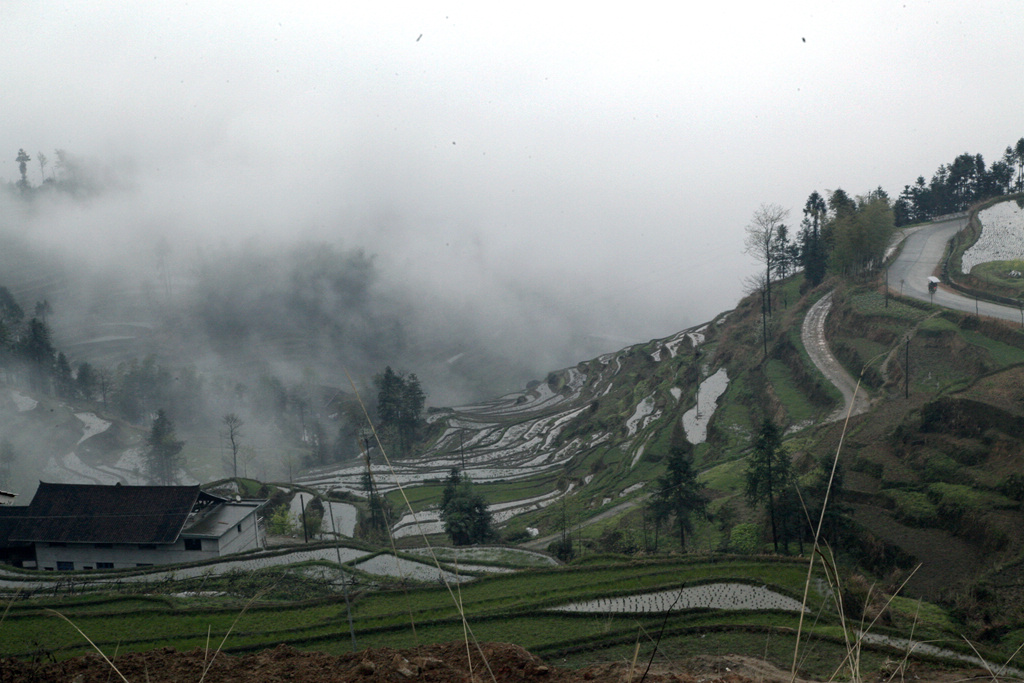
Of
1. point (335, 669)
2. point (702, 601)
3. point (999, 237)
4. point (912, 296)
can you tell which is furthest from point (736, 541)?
point (999, 237)

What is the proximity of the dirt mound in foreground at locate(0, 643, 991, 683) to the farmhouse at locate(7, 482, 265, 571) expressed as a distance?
85.3ft

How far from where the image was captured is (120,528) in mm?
30594

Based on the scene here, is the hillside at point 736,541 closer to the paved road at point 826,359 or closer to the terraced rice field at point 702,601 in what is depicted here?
the terraced rice field at point 702,601

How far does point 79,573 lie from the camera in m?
27.7

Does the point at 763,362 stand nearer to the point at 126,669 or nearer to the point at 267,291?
the point at 126,669

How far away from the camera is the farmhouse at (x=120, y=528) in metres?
Answer: 30.3

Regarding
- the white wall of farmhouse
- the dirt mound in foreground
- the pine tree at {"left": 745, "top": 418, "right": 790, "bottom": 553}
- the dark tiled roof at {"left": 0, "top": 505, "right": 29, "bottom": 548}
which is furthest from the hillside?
the dark tiled roof at {"left": 0, "top": 505, "right": 29, "bottom": 548}

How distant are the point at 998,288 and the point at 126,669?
4694 cm

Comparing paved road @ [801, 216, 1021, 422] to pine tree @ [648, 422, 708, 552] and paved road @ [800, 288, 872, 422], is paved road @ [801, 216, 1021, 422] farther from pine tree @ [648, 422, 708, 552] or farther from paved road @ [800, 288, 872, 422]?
Result: pine tree @ [648, 422, 708, 552]

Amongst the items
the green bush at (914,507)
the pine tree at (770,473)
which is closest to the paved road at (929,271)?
the green bush at (914,507)

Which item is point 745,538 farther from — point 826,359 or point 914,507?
point 826,359

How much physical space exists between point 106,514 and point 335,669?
3121cm

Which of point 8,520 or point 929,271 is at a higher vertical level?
point 929,271

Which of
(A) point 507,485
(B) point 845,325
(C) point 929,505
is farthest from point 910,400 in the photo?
(A) point 507,485
